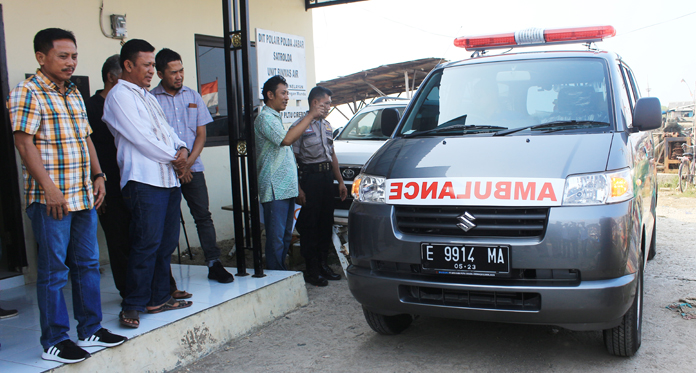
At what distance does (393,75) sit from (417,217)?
13243mm

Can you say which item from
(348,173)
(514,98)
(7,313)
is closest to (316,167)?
(348,173)

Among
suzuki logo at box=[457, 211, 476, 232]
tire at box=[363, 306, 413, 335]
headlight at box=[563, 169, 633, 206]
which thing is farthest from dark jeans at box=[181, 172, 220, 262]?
headlight at box=[563, 169, 633, 206]

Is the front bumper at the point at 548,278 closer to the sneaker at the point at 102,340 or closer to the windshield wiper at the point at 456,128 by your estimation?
the windshield wiper at the point at 456,128

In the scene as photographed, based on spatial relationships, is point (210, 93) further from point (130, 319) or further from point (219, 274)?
point (130, 319)

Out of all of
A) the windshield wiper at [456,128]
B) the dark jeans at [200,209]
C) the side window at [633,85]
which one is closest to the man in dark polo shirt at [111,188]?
the dark jeans at [200,209]

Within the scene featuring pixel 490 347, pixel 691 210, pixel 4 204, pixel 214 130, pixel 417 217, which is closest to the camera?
pixel 417 217

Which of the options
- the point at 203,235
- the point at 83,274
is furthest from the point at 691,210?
the point at 83,274

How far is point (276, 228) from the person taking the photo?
4703mm

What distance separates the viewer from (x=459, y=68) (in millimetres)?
4113

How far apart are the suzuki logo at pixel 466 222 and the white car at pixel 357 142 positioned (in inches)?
83.2

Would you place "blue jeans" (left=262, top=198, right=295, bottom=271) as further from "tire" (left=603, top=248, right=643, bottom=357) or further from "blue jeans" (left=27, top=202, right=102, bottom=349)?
"tire" (left=603, top=248, right=643, bottom=357)

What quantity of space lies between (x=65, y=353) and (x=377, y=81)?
14.9 m

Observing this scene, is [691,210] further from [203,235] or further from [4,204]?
[4,204]

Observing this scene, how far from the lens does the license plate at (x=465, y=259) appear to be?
2.69 metres
